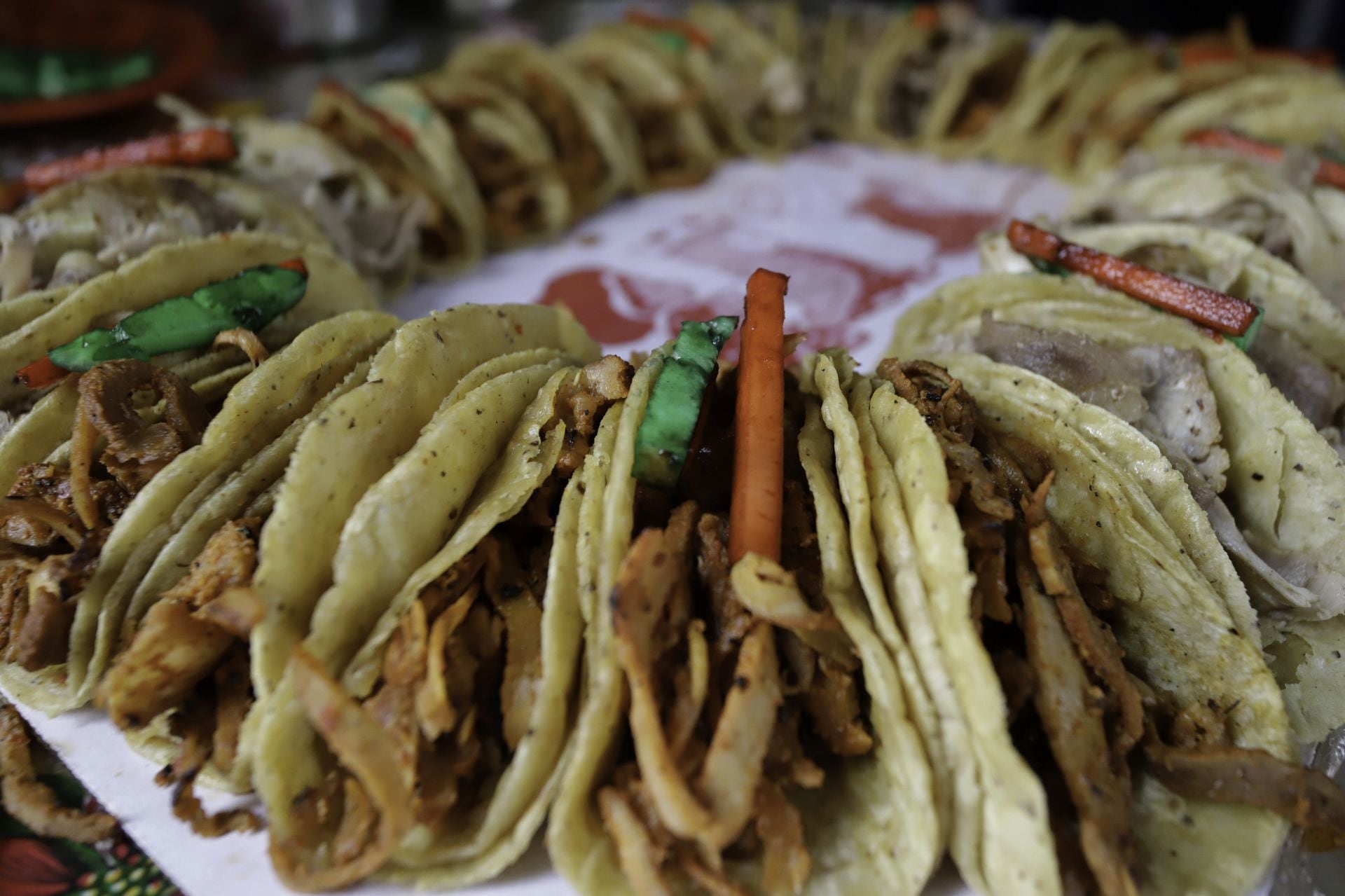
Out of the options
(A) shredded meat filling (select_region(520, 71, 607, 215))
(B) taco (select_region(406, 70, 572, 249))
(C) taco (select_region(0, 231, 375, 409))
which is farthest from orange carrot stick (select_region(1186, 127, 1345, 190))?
(C) taco (select_region(0, 231, 375, 409))

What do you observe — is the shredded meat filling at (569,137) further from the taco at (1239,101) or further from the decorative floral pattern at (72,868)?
the decorative floral pattern at (72,868)

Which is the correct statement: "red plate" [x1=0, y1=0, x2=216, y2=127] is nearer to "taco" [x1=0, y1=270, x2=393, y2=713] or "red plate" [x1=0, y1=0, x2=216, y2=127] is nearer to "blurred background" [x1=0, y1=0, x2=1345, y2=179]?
"blurred background" [x1=0, y1=0, x2=1345, y2=179]

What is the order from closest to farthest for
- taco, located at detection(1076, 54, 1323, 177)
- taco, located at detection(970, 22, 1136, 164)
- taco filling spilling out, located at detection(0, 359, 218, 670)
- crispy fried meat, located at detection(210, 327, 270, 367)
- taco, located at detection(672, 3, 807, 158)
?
1. taco filling spilling out, located at detection(0, 359, 218, 670)
2. crispy fried meat, located at detection(210, 327, 270, 367)
3. taco, located at detection(1076, 54, 1323, 177)
4. taco, located at detection(970, 22, 1136, 164)
5. taco, located at detection(672, 3, 807, 158)

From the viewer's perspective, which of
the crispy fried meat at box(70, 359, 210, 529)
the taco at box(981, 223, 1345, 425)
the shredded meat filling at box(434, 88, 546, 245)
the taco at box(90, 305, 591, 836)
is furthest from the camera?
the shredded meat filling at box(434, 88, 546, 245)

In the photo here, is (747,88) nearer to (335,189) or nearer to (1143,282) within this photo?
(335,189)

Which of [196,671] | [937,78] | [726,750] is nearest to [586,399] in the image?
[726,750]

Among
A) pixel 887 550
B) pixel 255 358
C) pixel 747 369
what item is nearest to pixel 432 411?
pixel 255 358
